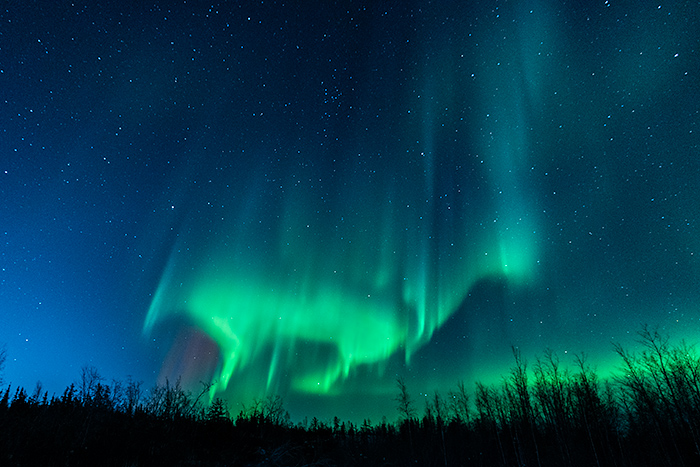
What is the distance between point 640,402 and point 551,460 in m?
20.2

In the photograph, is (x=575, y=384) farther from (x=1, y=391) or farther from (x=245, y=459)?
(x=1, y=391)

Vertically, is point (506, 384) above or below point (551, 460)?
above

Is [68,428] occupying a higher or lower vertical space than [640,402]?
lower

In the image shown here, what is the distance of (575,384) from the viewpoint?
65625 millimetres

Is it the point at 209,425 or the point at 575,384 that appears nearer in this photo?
the point at 209,425

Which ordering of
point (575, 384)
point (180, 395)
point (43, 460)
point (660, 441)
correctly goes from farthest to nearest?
point (575, 384)
point (180, 395)
point (660, 441)
point (43, 460)

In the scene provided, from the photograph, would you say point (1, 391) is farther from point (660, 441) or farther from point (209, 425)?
point (660, 441)

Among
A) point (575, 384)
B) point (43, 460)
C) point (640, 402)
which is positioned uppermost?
point (575, 384)

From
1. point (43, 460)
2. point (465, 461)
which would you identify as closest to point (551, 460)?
point (465, 461)

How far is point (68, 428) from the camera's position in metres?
34.6

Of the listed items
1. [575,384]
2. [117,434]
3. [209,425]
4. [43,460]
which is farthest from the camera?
[575,384]

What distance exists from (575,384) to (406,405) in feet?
107

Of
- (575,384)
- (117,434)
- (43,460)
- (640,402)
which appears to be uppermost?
(575,384)

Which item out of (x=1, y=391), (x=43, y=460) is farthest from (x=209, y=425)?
(x=1, y=391)
